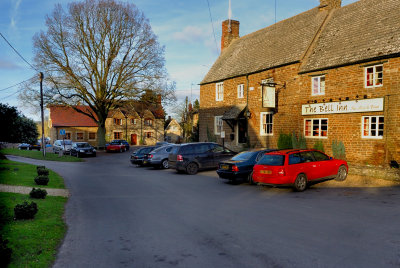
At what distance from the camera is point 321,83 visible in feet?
63.1

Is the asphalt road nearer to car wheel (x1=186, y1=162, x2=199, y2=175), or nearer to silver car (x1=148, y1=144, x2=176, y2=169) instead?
car wheel (x1=186, y1=162, x2=199, y2=175)

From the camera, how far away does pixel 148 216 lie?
27.9 ft

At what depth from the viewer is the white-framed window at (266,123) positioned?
22.9m

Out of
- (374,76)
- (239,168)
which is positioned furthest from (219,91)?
(239,168)

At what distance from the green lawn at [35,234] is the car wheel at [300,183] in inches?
322

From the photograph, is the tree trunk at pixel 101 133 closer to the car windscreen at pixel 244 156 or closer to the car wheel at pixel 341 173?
the car windscreen at pixel 244 156

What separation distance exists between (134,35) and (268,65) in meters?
18.8

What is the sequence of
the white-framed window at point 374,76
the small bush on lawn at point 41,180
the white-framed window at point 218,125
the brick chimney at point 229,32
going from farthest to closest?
the brick chimney at point 229,32
the white-framed window at point 218,125
the white-framed window at point 374,76
the small bush on lawn at point 41,180

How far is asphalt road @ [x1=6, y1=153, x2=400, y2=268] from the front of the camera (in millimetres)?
5391

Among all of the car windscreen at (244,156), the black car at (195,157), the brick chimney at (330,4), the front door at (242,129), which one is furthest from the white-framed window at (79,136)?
the car windscreen at (244,156)

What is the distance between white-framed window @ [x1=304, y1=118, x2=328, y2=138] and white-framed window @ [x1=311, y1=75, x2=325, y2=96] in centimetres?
167

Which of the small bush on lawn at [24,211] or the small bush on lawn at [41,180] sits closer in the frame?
the small bush on lawn at [24,211]

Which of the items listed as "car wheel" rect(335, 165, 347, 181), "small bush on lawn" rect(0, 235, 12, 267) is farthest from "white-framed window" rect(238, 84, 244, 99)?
"small bush on lawn" rect(0, 235, 12, 267)

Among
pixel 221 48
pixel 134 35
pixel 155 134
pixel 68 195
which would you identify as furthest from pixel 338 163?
pixel 155 134
